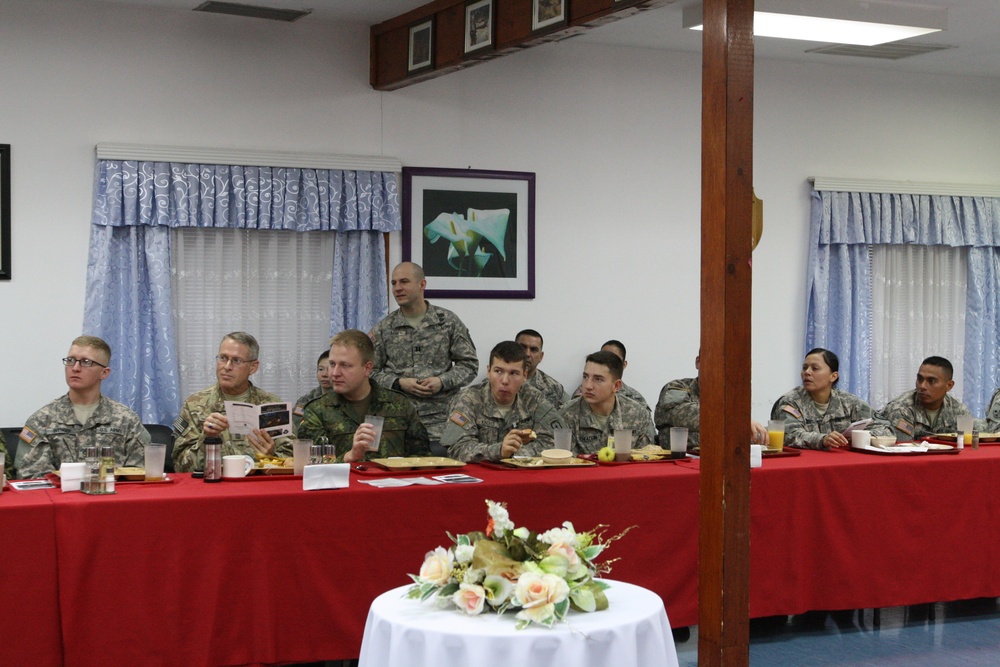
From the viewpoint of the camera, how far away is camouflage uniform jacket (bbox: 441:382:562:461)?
4957 mm

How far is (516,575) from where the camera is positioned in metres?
2.74

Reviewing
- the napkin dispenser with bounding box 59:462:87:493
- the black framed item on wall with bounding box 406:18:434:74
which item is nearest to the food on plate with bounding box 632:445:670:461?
the napkin dispenser with bounding box 59:462:87:493

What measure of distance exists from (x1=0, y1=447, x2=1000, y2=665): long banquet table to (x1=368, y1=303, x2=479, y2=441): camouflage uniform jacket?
2048 millimetres

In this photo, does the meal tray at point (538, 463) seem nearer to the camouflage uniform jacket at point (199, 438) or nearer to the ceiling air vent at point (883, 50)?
the camouflage uniform jacket at point (199, 438)

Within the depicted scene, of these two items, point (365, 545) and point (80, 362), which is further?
point (80, 362)

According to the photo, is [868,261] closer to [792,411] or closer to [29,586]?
[792,411]

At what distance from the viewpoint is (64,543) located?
3.63m

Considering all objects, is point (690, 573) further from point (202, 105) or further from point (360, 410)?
point (202, 105)

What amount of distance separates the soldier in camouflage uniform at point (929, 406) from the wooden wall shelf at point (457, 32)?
2.73 metres

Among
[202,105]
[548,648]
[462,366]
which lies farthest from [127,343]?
[548,648]

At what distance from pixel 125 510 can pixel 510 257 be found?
3.98 m

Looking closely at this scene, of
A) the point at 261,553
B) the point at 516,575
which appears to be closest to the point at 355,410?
the point at 261,553

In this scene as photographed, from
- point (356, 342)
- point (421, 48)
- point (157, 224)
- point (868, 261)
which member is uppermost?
point (421, 48)

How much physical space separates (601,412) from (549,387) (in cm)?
169
